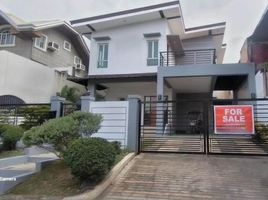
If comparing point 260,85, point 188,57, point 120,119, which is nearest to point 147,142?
point 120,119

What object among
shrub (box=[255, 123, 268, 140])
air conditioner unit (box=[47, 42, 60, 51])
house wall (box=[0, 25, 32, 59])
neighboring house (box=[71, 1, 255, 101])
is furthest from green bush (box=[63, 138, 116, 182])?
air conditioner unit (box=[47, 42, 60, 51])

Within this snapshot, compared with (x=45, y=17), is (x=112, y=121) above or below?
Answer: below

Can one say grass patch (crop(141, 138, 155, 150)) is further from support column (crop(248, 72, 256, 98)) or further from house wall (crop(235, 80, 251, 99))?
house wall (crop(235, 80, 251, 99))

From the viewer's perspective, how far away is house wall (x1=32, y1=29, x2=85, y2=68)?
2092 cm

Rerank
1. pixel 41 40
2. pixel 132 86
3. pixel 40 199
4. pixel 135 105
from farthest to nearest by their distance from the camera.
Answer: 1. pixel 41 40
2. pixel 132 86
3. pixel 135 105
4. pixel 40 199

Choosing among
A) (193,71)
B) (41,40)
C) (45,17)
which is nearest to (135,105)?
(193,71)

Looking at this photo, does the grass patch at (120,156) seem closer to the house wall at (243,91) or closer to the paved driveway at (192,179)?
the paved driveway at (192,179)

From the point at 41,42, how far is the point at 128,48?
698 cm

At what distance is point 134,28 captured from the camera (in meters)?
18.4

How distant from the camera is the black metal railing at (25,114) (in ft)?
40.5

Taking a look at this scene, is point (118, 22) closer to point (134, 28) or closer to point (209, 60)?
point (134, 28)

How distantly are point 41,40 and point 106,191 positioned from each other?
55.8 ft

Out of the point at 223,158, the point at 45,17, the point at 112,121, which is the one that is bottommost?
the point at 223,158

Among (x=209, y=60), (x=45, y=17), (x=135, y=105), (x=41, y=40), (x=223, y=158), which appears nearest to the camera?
(x=223, y=158)
